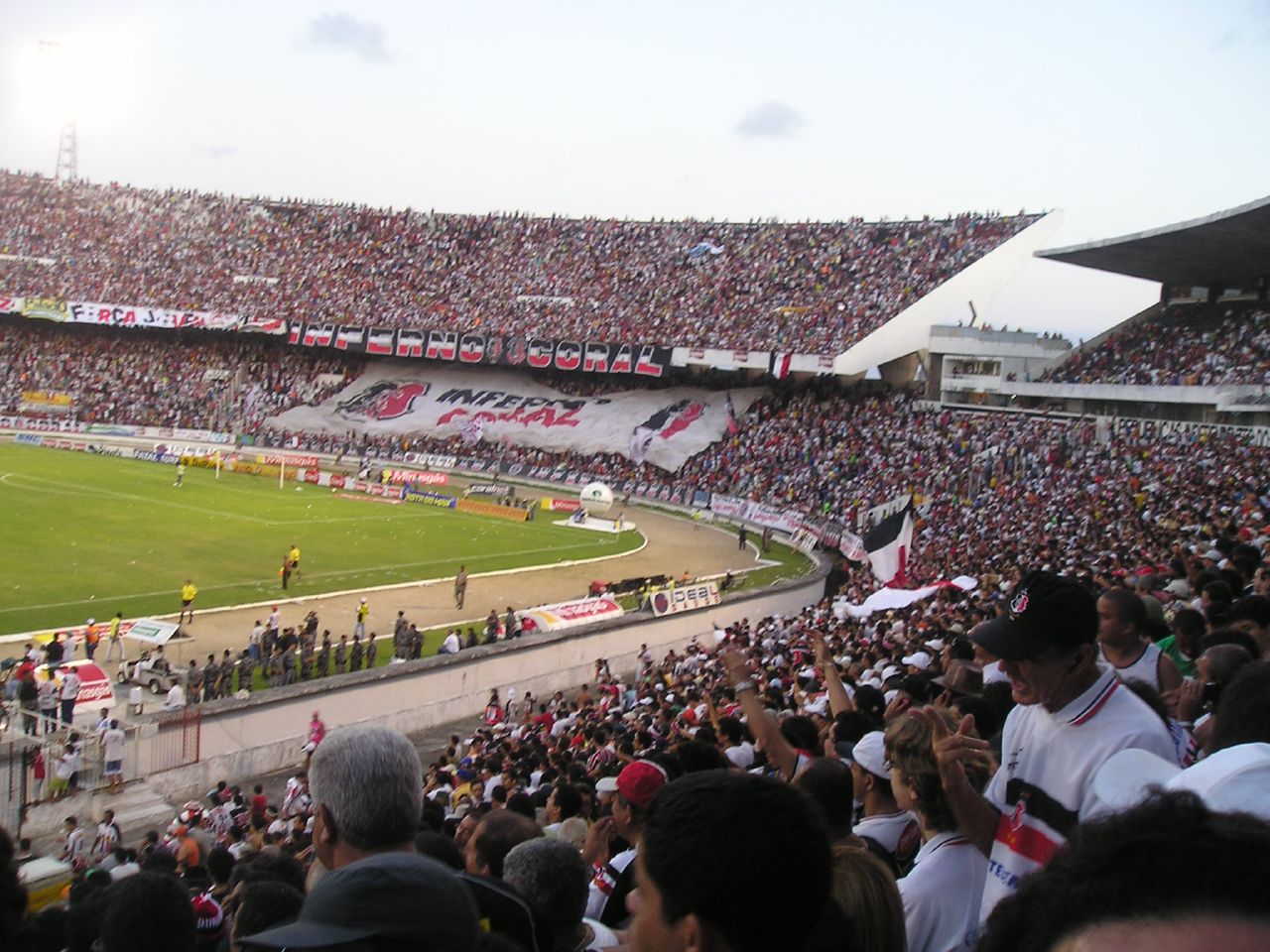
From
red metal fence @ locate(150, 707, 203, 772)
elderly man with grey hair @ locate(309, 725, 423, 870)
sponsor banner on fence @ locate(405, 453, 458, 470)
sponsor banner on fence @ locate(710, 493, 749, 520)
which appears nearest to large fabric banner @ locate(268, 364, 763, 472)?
sponsor banner on fence @ locate(405, 453, 458, 470)

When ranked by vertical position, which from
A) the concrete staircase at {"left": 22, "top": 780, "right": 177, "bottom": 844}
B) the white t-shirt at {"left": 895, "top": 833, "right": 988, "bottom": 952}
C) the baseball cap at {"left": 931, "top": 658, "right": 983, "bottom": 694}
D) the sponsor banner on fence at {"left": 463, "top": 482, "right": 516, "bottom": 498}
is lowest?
the concrete staircase at {"left": 22, "top": 780, "right": 177, "bottom": 844}

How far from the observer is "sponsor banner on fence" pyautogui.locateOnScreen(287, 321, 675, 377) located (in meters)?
62.1

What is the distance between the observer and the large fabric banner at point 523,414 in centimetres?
5962

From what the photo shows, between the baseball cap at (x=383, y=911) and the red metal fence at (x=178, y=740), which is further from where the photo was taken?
the red metal fence at (x=178, y=740)

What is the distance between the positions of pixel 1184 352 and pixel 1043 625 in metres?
42.0

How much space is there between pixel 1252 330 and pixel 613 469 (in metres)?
29.8

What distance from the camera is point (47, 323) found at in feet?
241

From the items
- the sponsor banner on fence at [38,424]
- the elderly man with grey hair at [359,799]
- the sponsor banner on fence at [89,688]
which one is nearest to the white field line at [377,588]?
the sponsor banner on fence at [89,688]

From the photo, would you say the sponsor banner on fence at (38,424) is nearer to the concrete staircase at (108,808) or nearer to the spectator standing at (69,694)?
the spectator standing at (69,694)

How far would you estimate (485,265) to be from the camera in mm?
75125

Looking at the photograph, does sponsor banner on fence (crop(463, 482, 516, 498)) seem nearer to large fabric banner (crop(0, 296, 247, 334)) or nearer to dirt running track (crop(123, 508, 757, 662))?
dirt running track (crop(123, 508, 757, 662))

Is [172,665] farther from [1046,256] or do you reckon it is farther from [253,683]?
[1046,256]

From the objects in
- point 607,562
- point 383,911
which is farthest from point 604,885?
point 607,562

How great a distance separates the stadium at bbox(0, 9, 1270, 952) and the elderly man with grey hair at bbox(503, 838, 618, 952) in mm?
33
